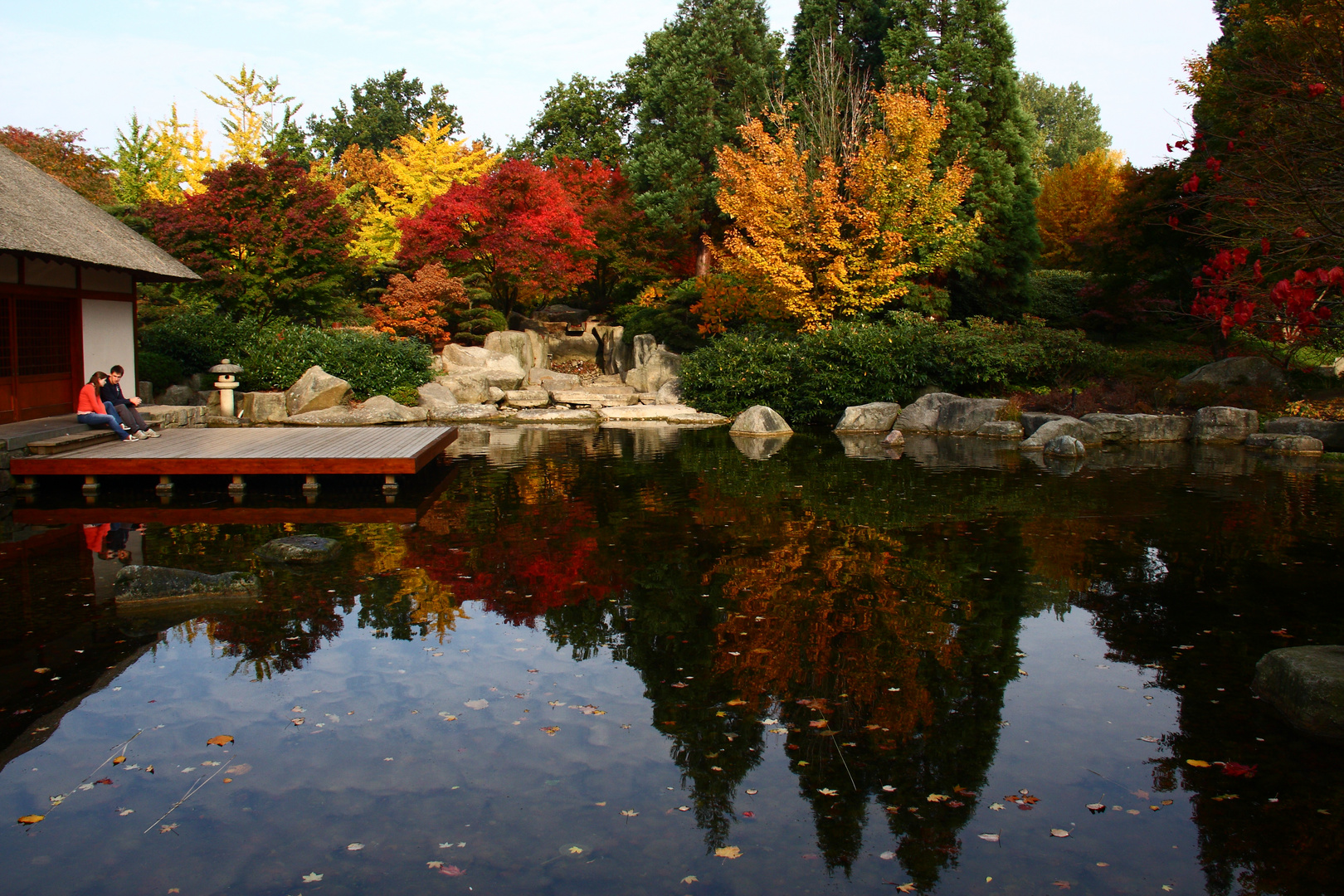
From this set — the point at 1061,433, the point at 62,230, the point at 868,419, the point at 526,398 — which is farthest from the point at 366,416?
the point at 1061,433

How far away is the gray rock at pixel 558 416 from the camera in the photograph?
20.4m

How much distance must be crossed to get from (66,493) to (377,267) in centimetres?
1628

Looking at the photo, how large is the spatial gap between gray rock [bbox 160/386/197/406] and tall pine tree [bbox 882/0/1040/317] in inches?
717

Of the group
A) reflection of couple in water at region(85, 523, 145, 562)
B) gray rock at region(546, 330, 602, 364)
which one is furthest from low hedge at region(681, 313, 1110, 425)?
reflection of couple in water at region(85, 523, 145, 562)

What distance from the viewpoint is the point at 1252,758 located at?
4.41m

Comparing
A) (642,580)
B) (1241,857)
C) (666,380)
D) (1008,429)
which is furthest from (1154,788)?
(666,380)

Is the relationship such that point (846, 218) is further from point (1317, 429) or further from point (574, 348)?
point (574, 348)

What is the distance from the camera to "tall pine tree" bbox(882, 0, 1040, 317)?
2438 cm

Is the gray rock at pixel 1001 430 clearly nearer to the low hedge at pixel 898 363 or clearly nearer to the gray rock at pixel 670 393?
the low hedge at pixel 898 363

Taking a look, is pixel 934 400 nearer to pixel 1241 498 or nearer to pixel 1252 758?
pixel 1241 498

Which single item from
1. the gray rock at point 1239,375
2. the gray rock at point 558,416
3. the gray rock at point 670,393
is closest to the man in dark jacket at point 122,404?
the gray rock at point 558,416

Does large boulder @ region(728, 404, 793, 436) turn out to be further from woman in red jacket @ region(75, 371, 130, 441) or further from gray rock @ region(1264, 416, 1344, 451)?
woman in red jacket @ region(75, 371, 130, 441)

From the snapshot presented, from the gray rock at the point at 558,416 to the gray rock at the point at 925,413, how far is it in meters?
6.63

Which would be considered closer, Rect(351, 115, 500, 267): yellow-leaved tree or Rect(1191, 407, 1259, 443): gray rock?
Rect(1191, 407, 1259, 443): gray rock
